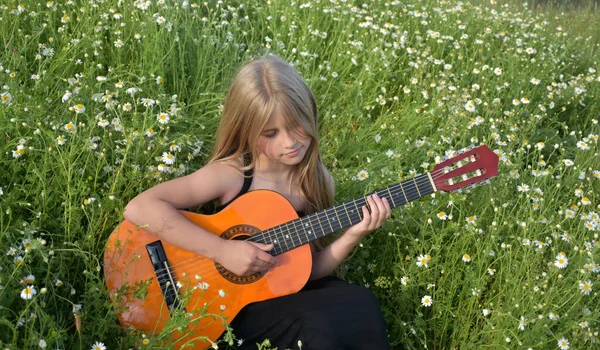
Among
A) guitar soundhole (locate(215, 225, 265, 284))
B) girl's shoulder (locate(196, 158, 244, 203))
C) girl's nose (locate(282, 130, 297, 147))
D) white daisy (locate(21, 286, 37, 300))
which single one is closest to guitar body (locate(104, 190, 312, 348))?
guitar soundhole (locate(215, 225, 265, 284))

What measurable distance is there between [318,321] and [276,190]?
2.14 feet

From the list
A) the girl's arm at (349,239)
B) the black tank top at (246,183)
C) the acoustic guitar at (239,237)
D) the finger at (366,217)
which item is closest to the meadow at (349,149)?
the acoustic guitar at (239,237)

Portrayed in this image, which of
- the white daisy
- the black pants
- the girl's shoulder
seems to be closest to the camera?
the white daisy

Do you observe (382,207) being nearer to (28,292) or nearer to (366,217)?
(366,217)

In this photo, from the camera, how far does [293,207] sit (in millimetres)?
2777

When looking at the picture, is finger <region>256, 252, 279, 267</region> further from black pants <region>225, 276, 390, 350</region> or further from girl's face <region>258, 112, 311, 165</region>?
girl's face <region>258, 112, 311, 165</region>

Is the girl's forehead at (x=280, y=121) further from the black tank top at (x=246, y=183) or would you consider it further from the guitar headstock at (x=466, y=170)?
the guitar headstock at (x=466, y=170)

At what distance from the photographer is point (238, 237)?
276 cm

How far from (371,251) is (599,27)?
4.86 metres

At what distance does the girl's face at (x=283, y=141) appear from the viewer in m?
2.69

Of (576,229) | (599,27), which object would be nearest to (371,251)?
(576,229)

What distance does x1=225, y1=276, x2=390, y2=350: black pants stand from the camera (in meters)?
2.53

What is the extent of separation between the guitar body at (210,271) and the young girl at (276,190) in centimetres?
Answer: 5

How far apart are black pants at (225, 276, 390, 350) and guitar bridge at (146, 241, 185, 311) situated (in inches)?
10.9
